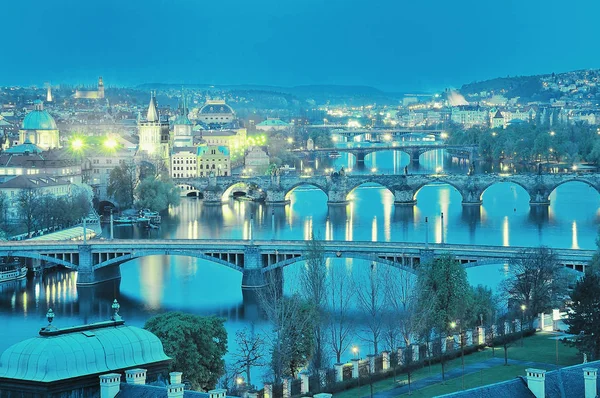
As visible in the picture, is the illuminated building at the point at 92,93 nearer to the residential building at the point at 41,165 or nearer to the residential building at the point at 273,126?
the residential building at the point at 273,126

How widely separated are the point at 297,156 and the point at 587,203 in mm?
41844

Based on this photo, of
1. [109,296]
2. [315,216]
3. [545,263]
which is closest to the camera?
[545,263]

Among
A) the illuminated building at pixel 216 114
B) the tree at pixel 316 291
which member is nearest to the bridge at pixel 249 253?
the tree at pixel 316 291

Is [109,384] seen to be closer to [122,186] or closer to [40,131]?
[122,186]

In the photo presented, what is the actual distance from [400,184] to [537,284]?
42.5m

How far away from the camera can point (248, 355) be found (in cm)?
2845

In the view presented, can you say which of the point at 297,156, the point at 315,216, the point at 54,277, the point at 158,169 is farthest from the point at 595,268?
the point at 297,156

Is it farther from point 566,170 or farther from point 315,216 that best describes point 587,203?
point 566,170

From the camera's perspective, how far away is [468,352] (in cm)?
2859

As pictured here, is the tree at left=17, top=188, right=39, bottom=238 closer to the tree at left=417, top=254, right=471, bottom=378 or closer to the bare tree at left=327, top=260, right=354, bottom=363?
the bare tree at left=327, top=260, right=354, bottom=363

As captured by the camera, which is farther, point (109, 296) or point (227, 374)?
point (109, 296)

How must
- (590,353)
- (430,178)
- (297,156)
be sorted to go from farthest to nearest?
(297,156)
(430,178)
(590,353)

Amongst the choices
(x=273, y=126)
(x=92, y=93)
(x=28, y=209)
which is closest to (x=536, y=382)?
(x=28, y=209)

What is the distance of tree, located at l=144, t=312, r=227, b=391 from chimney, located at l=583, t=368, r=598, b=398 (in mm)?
9615
